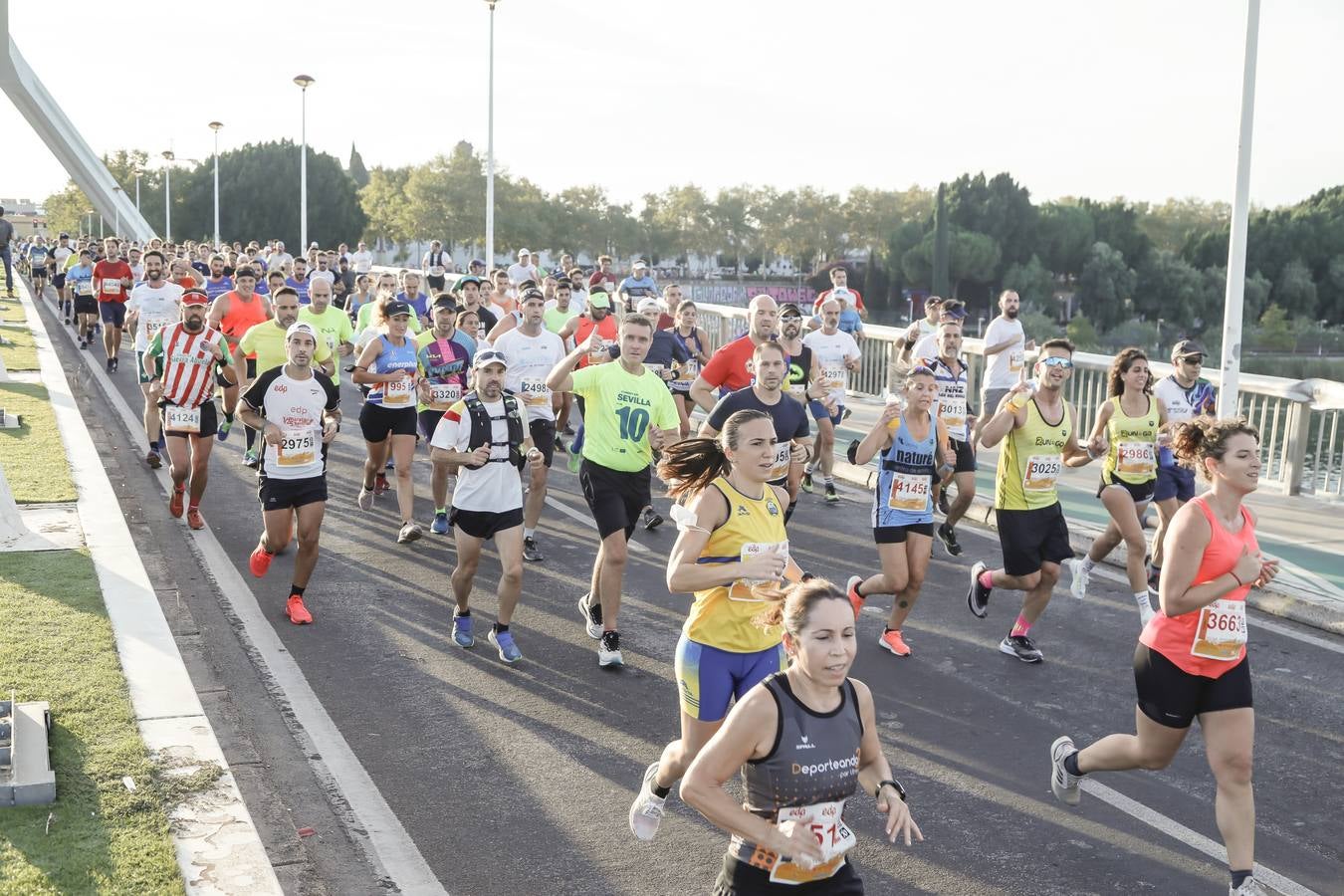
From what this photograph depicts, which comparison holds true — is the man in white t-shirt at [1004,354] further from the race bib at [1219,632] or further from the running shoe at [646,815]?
the running shoe at [646,815]

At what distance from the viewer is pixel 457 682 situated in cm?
810

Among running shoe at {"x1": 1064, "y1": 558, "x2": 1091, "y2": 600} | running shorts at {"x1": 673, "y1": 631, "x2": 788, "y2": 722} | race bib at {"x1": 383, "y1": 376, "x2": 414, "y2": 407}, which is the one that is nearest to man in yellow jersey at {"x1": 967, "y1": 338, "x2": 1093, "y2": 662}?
running shoe at {"x1": 1064, "y1": 558, "x2": 1091, "y2": 600}

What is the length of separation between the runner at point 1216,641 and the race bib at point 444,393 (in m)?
7.76

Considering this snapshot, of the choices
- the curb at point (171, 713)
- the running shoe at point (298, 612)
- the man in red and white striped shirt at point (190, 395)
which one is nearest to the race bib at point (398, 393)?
the man in red and white striped shirt at point (190, 395)

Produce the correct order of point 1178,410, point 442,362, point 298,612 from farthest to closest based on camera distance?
point 442,362 → point 1178,410 → point 298,612

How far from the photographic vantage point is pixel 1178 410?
1091 cm

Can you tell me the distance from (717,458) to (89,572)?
5.75m

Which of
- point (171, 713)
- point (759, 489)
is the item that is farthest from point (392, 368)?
point (759, 489)

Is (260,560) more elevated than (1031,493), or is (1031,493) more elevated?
(1031,493)

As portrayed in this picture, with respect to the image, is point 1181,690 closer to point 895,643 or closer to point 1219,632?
point 1219,632

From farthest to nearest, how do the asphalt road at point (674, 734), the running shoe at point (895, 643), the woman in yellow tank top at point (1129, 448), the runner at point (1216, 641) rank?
the woman in yellow tank top at point (1129, 448) → the running shoe at point (895, 643) → the asphalt road at point (674, 734) → the runner at point (1216, 641)

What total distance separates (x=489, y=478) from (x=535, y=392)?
346 cm

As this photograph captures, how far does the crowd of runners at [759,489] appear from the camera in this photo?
13.1ft

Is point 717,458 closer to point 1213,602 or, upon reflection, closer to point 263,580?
point 1213,602
